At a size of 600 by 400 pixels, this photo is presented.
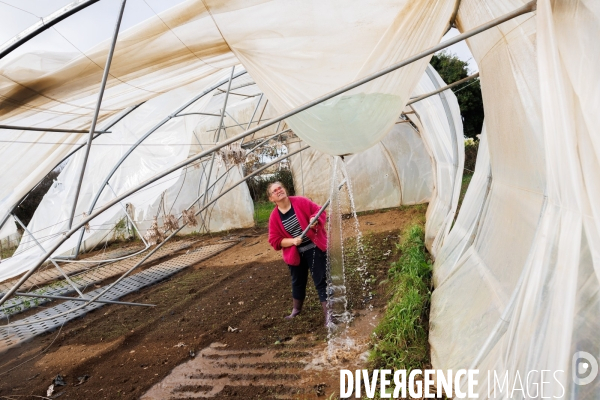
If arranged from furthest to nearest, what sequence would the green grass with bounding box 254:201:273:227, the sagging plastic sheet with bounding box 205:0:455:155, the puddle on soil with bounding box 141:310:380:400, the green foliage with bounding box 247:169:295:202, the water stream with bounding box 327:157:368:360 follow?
the green foliage with bounding box 247:169:295:202 → the green grass with bounding box 254:201:273:227 → the water stream with bounding box 327:157:368:360 → the puddle on soil with bounding box 141:310:380:400 → the sagging plastic sheet with bounding box 205:0:455:155

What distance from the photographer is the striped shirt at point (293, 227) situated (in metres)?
4.03

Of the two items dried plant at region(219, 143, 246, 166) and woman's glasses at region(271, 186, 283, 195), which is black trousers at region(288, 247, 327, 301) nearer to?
woman's glasses at region(271, 186, 283, 195)

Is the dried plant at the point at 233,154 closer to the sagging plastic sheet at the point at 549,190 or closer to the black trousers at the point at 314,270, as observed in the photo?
the black trousers at the point at 314,270

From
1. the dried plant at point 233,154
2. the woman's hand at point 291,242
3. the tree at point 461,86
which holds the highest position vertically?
the tree at point 461,86

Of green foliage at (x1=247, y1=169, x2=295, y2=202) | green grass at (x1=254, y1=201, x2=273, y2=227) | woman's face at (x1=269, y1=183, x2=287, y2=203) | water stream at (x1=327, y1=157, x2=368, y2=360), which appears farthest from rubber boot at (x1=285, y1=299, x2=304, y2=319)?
green foliage at (x1=247, y1=169, x2=295, y2=202)

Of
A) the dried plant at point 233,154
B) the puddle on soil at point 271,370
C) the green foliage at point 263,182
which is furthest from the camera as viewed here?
the green foliage at point 263,182

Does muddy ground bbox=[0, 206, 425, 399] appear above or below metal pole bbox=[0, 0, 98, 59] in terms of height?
below

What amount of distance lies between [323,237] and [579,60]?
2906 millimetres

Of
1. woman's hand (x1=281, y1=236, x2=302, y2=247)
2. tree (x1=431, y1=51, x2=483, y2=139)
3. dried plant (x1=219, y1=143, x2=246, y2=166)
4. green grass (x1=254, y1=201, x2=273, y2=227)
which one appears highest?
tree (x1=431, y1=51, x2=483, y2=139)

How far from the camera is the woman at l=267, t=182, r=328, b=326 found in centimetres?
400

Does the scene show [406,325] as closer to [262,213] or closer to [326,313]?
[326,313]

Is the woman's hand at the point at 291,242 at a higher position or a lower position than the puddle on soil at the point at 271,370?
higher

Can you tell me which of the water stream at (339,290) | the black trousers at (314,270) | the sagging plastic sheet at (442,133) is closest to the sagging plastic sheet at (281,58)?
the water stream at (339,290)

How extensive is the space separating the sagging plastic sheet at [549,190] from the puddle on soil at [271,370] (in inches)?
43.0
